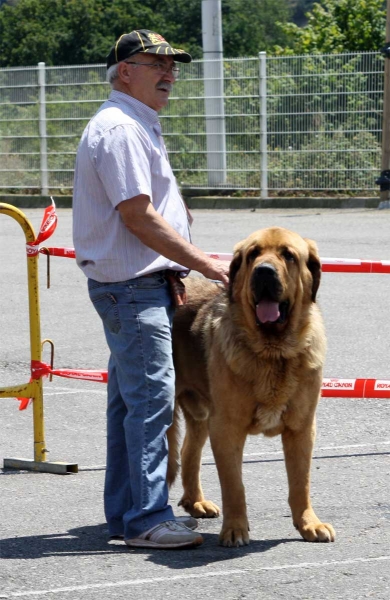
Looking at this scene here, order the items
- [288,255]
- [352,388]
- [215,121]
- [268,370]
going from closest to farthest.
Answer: [288,255]
[268,370]
[352,388]
[215,121]

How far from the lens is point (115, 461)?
5.21 m

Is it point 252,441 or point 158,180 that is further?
point 252,441

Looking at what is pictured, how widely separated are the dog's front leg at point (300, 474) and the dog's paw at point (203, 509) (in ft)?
1.78

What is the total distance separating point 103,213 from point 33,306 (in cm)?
167

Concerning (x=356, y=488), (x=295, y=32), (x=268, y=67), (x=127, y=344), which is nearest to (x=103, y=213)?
(x=127, y=344)

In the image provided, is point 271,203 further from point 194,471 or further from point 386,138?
point 194,471

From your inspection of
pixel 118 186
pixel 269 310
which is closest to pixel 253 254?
pixel 269 310

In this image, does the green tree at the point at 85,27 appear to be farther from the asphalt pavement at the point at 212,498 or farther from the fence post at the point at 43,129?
the asphalt pavement at the point at 212,498

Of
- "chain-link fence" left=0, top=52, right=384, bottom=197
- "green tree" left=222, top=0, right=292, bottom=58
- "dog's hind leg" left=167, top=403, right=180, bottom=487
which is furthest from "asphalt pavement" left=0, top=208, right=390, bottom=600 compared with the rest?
"green tree" left=222, top=0, right=292, bottom=58

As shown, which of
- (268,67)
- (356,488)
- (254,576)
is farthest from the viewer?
(268,67)

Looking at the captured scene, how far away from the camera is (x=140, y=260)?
191 inches

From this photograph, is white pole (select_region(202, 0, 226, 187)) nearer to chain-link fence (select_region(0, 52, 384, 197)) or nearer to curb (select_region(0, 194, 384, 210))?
chain-link fence (select_region(0, 52, 384, 197))

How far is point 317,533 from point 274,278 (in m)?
1.14

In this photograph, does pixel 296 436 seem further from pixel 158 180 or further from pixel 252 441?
pixel 252 441
